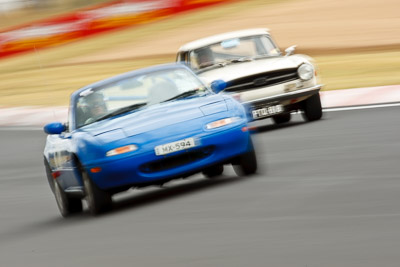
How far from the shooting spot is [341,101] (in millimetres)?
16516

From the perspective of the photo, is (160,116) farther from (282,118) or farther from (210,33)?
(210,33)

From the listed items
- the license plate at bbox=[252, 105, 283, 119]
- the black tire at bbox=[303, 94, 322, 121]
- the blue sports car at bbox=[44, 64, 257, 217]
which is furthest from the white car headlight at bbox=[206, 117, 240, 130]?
the black tire at bbox=[303, 94, 322, 121]

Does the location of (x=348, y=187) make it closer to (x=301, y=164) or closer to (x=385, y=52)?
(x=301, y=164)

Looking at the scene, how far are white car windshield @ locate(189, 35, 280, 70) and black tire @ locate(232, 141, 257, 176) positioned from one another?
5.29 meters

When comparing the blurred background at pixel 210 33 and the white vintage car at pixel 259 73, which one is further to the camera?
the blurred background at pixel 210 33

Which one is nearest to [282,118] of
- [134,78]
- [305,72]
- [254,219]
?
[305,72]

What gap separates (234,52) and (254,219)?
756 cm

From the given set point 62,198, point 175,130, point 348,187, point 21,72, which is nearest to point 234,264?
point 348,187

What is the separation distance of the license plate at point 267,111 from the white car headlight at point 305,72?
1.76ft

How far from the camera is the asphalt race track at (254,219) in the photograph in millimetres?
5828

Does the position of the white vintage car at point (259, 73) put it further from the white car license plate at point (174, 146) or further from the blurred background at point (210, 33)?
the white car license plate at point (174, 146)

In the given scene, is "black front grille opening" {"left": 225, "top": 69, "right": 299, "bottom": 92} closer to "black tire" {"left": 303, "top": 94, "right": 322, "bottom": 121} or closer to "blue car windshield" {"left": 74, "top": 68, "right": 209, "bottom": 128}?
"black tire" {"left": 303, "top": 94, "right": 322, "bottom": 121}

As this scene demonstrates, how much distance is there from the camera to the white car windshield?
14383mm

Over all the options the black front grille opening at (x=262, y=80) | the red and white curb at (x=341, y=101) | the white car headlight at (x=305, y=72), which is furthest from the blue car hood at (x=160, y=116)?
the white car headlight at (x=305, y=72)
